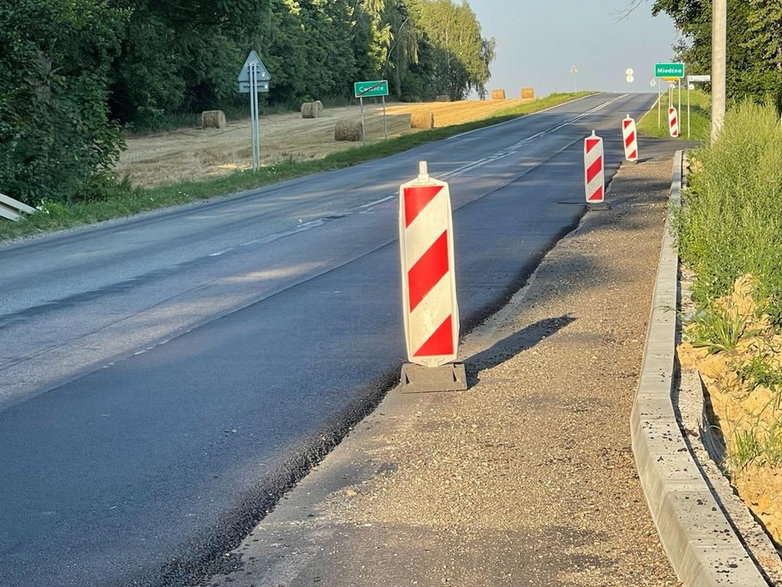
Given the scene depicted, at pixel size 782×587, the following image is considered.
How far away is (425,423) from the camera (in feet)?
20.6

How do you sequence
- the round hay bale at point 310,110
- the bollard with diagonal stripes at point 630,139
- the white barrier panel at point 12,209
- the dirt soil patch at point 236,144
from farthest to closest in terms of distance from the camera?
the round hay bale at point 310,110
the dirt soil patch at point 236,144
the bollard with diagonal stripes at point 630,139
the white barrier panel at point 12,209

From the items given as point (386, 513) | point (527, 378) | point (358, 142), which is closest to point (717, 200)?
point (527, 378)

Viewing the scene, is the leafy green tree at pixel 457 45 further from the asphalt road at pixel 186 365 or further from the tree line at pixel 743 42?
the asphalt road at pixel 186 365

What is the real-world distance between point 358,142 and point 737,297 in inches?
1618

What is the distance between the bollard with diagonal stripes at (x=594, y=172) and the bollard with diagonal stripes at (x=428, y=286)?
11595mm

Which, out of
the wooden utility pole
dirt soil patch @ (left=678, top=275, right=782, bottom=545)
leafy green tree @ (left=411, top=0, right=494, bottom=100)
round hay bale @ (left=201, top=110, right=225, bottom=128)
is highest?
leafy green tree @ (left=411, top=0, right=494, bottom=100)

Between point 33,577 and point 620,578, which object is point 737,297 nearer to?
point 620,578

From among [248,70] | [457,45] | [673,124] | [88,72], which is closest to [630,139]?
[248,70]

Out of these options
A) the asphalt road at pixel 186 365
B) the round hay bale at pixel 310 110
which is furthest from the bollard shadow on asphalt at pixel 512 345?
the round hay bale at pixel 310 110

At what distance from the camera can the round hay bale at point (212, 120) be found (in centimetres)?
6141

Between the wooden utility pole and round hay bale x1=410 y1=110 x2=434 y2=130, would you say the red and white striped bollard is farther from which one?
round hay bale x1=410 y1=110 x2=434 y2=130

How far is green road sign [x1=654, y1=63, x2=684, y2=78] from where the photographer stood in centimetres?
3953

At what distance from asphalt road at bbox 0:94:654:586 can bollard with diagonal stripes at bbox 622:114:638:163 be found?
37.0 ft

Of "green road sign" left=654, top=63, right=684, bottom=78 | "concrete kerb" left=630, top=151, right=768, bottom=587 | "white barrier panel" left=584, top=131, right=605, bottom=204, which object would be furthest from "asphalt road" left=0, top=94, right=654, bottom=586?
"green road sign" left=654, top=63, right=684, bottom=78
